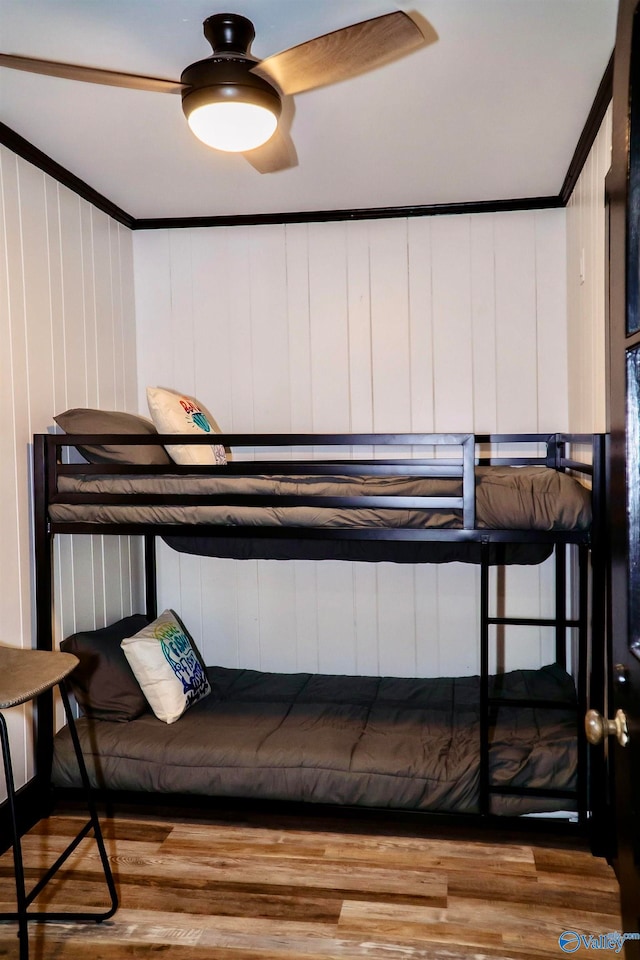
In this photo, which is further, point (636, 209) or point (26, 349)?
point (26, 349)

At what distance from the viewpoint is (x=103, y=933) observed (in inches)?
78.4

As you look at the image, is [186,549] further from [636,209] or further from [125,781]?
[636,209]

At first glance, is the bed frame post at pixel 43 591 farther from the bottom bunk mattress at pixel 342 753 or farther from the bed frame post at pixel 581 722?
the bed frame post at pixel 581 722

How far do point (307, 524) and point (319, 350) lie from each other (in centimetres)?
130

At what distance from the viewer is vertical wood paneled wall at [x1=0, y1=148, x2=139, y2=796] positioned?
252cm

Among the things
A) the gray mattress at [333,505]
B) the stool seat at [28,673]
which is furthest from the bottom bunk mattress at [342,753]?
the stool seat at [28,673]

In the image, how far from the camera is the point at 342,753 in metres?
2.53

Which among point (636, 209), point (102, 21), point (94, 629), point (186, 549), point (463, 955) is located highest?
point (102, 21)

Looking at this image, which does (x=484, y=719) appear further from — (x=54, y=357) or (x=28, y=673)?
(x=54, y=357)

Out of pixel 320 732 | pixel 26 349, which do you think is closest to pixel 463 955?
pixel 320 732

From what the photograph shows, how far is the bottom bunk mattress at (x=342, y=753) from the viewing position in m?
2.43

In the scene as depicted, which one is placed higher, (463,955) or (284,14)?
(284,14)

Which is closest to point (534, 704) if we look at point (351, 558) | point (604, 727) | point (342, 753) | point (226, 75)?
point (342, 753)

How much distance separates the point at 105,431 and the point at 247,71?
1.43 metres
